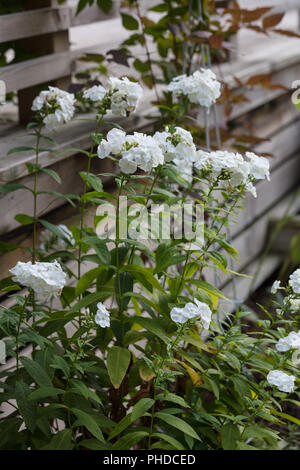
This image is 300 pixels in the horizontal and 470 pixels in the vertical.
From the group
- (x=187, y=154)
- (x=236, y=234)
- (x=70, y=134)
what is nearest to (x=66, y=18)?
(x=70, y=134)

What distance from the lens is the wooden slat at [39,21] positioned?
2020mm

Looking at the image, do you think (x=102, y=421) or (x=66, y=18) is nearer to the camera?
(x=102, y=421)

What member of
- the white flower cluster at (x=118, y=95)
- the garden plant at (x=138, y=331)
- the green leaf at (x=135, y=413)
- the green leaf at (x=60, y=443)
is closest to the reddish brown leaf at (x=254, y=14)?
the garden plant at (x=138, y=331)

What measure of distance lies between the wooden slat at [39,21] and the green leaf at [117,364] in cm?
106

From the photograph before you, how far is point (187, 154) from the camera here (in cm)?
155

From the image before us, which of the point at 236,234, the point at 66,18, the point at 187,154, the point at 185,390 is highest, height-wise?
the point at 66,18

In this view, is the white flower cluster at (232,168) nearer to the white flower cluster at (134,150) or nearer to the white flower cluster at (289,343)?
the white flower cluster at (134,150)

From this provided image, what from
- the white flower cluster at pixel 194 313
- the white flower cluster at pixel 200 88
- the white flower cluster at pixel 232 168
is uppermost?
the white flower cluster at pixel 200 88

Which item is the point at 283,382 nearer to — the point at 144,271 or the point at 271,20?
the point at 144,271

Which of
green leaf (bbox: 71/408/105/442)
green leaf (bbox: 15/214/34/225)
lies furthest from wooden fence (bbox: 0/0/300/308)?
green leaf (bbox: 71/408/105/442)

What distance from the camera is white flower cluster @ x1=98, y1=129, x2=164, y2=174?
4.48 feet
